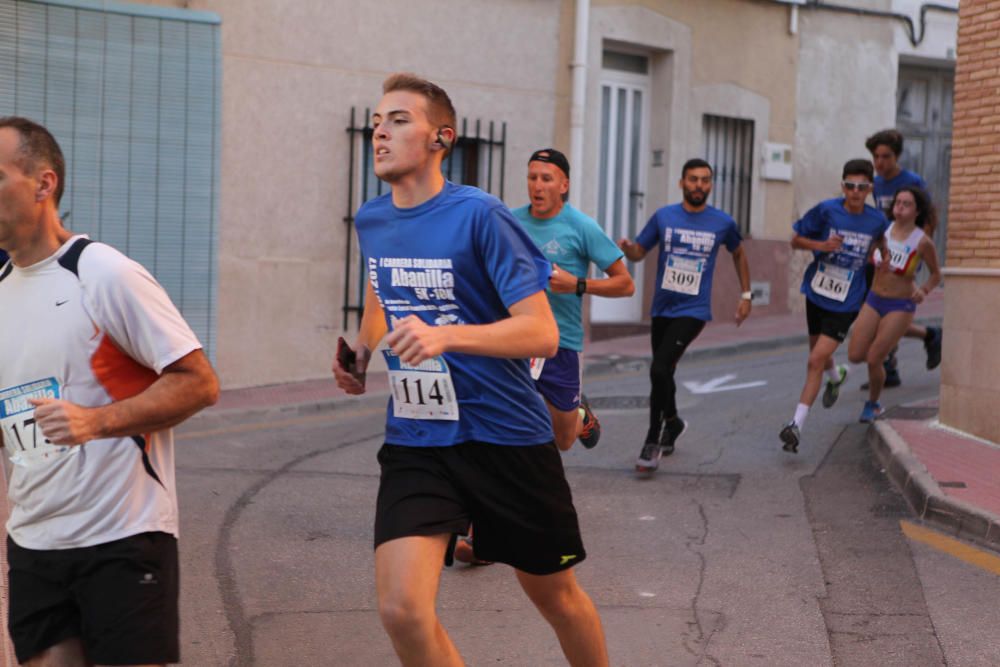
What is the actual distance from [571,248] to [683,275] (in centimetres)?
190

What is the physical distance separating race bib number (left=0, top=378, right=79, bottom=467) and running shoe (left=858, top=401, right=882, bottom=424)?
813 cm

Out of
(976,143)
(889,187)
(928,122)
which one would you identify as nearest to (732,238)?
(976,143)

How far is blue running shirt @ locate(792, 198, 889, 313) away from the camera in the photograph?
1001 centimetres

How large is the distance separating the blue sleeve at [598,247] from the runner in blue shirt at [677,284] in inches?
63.2

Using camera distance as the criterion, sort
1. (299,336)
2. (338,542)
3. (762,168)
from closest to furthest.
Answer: (338,542)
(299,336)
(762,168)

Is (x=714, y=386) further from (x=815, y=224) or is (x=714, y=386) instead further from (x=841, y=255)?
(x=841, y=255)

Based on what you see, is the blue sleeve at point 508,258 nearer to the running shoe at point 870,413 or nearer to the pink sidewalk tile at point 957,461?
the pink sidewalk tile at point 957,461

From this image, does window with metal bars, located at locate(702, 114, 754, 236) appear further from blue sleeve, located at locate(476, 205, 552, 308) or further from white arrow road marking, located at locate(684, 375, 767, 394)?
blue sleeve, located at locate(476, 205, 552, 308)

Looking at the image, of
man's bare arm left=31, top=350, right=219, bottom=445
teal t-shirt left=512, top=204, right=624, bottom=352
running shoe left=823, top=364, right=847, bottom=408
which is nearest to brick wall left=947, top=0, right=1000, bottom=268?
running shoe left=823, top=364, right=847, bottom=408

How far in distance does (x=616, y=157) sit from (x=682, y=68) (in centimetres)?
134

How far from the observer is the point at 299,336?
13.9 meters

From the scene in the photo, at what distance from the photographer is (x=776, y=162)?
18.6 m

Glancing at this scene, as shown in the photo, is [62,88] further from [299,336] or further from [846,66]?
[846,66]

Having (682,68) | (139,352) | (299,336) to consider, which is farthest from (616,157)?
(139,352)
